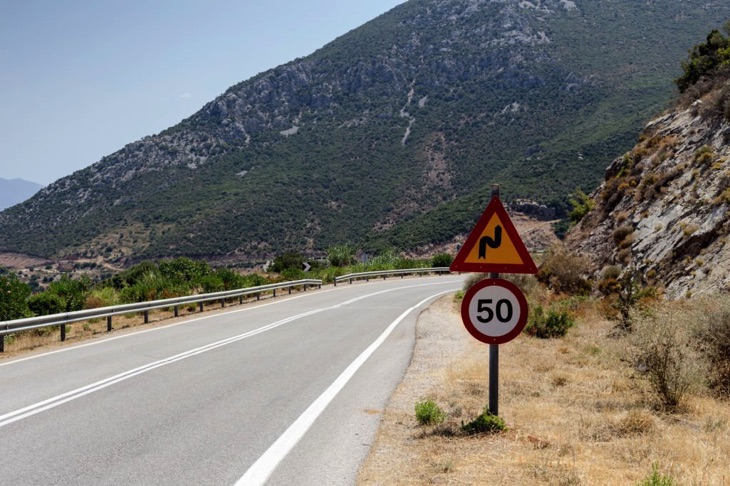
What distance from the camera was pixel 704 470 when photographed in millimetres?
4590

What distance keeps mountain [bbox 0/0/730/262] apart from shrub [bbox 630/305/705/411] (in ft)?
220

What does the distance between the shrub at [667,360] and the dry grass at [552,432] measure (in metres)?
0.22

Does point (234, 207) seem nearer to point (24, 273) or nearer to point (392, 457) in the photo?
point (24, 273)

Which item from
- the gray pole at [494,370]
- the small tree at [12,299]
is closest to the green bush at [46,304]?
the small tree at [12,299]

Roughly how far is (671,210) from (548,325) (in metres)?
8.10

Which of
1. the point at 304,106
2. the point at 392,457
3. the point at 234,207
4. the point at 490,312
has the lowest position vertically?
the point at 392,457

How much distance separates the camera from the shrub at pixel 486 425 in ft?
19.6

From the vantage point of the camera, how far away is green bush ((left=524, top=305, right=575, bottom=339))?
13.2 meters

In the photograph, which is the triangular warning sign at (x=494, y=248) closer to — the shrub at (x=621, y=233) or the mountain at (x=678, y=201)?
the mountain at (x=678, y=201)

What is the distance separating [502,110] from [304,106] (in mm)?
42079

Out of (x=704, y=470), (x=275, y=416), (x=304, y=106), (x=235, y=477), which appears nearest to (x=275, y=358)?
(x=275, y=416)

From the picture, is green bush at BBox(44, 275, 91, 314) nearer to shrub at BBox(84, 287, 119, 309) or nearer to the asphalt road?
shrub at BBox(84, 287, 119, 309)

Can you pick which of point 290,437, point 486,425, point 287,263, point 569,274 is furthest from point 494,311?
point 287,263

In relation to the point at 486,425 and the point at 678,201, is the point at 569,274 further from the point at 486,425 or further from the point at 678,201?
the point at 486,425
